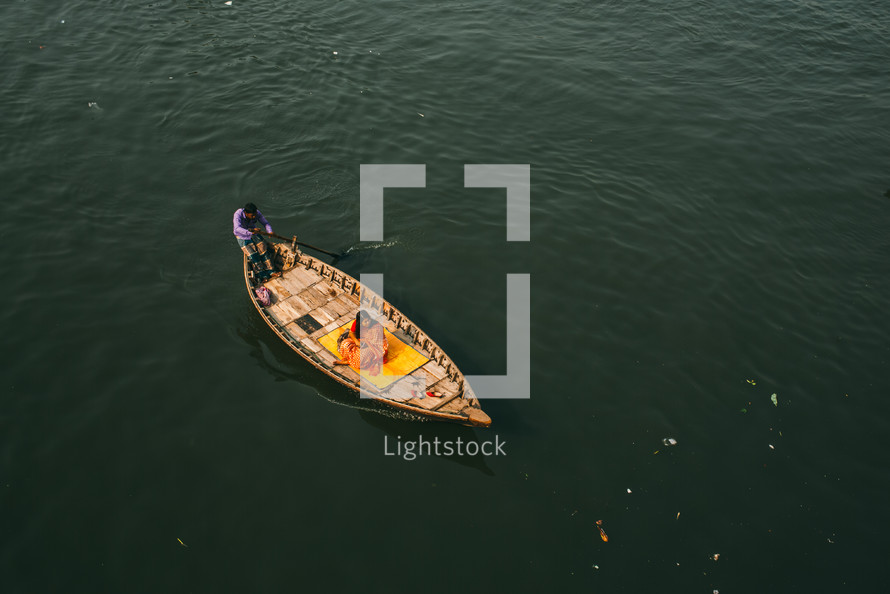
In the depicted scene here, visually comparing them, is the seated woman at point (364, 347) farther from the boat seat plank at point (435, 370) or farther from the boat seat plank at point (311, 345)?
the boat seat plank at point (435, 370)

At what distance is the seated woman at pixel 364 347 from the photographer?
591 inches

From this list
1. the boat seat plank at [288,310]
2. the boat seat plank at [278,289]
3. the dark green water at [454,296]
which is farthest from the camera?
the boat seat plank at [278,289]

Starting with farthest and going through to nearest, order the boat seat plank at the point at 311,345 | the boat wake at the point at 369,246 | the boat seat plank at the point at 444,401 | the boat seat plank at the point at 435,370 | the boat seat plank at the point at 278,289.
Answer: the boat wake at the point at 369,246
the boat seat plank at the point at 278,289
the boat seat plank at the point at 311,345
the boat seat plank at the point at 435,370
the boat seat plank at the point at 444,401

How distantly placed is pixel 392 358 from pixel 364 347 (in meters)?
0.85

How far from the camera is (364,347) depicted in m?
15.0

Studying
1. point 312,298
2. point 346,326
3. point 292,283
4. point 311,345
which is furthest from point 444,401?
point 292,283

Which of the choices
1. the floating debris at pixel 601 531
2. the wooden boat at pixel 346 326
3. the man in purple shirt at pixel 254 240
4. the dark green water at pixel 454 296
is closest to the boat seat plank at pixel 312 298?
the wooden boat at pixel 346 326

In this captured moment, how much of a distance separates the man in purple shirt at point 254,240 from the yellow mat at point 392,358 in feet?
10.3

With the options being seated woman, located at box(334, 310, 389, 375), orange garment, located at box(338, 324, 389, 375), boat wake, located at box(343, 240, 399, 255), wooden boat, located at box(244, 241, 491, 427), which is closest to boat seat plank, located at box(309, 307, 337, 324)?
wooden boat, located at box(244, 241, 491, 427)

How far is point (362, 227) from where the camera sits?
68.5ft

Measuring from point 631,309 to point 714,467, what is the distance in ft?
17.7

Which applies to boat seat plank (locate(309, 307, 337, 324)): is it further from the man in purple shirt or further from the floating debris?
the floating debris

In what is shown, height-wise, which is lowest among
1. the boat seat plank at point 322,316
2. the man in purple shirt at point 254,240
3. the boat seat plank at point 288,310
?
the boat seat plank at point 322,316

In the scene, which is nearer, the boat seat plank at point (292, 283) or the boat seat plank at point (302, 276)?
the boat seat plank at point (292, 283)
